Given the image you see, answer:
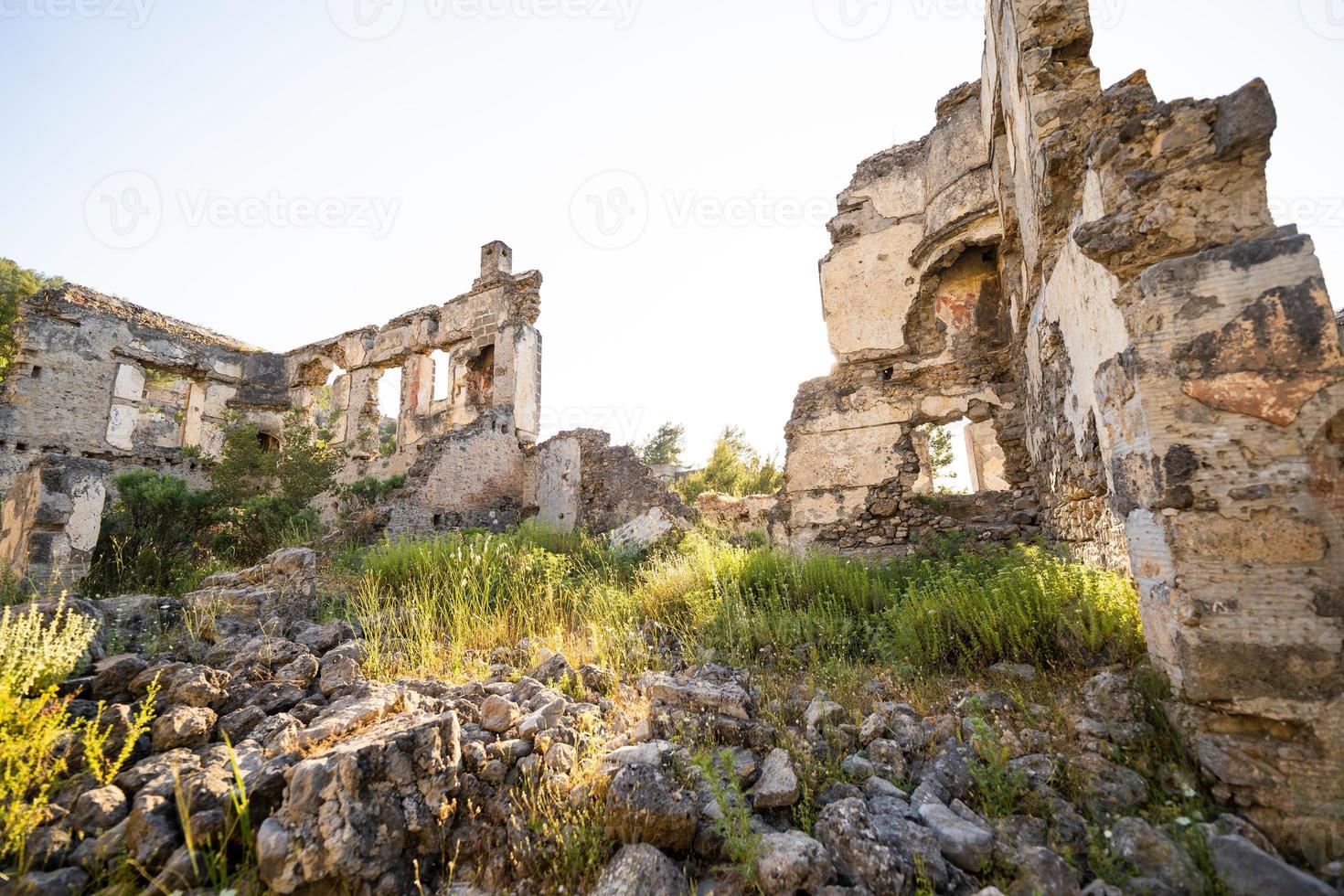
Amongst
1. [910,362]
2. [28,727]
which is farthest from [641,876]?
[910,362]

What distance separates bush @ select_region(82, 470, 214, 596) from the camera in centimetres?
691

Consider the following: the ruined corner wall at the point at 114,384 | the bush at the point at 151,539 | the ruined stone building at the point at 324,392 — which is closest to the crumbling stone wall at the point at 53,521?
the bush at the point at 151,539

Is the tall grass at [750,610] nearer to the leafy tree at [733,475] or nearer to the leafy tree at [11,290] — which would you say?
the leafy tree at [733,475]

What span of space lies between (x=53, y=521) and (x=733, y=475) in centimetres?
1458

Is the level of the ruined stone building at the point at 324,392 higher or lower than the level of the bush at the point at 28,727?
higher

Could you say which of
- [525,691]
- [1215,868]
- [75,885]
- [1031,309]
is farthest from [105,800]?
[1031,309]

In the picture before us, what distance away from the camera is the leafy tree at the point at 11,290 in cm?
1560

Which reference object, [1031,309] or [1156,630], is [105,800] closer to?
[1156,630]

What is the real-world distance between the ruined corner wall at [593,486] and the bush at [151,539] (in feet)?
→ 16.2

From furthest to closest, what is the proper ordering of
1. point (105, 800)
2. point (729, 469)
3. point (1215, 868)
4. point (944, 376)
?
point (729, 469), point (944, 376), point (105, 800), point (1215, 868)

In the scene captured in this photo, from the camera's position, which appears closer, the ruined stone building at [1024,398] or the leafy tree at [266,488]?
the ruined stone building at [1024,398]

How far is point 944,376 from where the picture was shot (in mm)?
6711

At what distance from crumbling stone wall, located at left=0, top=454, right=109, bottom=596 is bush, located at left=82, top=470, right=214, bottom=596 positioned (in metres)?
0.35

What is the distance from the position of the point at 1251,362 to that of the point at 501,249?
13.5m
